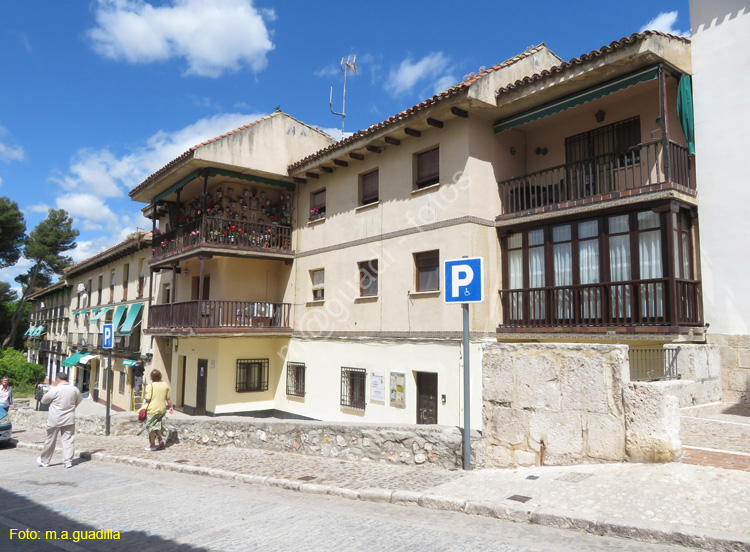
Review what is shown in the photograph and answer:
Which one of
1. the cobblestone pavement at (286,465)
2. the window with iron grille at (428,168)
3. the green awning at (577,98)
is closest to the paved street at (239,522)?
the cobblestone pavement at (286,465)

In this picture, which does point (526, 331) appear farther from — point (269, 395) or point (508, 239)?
point (269, 395)

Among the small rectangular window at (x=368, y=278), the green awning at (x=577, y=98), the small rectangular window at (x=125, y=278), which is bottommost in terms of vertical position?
the small rectangular window at (x=368, y=278)

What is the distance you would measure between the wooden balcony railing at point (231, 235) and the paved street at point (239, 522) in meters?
10.7

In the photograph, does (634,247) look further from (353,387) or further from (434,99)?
(353,387)

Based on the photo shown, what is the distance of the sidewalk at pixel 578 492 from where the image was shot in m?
4.75

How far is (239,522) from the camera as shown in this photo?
A: 5902 mm

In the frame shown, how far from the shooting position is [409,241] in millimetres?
14797

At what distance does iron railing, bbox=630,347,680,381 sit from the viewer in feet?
35.8

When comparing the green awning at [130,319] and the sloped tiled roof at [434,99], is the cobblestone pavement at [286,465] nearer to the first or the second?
the sloped tiled roof at [434,99]

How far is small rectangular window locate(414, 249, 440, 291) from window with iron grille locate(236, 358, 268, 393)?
25.7 ft

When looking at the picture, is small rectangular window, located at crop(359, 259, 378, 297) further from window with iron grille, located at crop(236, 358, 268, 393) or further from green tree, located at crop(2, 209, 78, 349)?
green tree, located at crop(2, 209, 78, 349)

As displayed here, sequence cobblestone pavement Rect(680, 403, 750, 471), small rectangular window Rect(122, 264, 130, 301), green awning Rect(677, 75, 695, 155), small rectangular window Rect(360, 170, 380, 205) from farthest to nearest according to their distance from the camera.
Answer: small rectangular window Rect(122, 264, 130, 301) < small rectangular window Rect(360, 170, 380, 205) < green awning Rect(677, 75, 695, 155) < cobblestone pavement Rect(680, 403, 750, 471)

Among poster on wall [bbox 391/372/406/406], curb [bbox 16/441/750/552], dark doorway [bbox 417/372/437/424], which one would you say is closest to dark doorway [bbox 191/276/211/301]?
poster on wall [bbox 391/372/406/406]

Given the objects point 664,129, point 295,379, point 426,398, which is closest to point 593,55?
point 664,129
